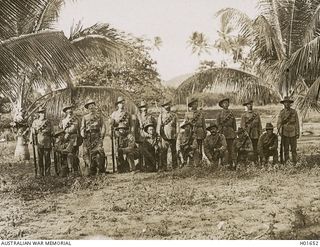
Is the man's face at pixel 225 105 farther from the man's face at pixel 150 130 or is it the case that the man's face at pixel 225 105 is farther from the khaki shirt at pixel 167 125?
the man's face at pixel 150 130

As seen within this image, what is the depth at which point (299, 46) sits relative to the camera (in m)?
4.95

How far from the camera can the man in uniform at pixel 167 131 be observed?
198 inches

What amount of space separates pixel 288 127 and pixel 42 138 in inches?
78.5

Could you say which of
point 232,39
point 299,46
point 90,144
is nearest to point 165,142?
point 90,144

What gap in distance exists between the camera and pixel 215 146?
5113mm

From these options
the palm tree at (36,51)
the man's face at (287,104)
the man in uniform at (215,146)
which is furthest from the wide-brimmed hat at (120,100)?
the man's face at (287,104)

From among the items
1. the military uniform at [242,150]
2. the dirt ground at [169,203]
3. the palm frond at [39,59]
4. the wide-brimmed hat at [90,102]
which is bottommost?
the dirt ground at [169,203]

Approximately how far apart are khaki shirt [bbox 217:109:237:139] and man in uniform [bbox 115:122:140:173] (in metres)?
0.73

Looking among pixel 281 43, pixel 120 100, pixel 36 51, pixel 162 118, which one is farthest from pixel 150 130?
pixel 281 43

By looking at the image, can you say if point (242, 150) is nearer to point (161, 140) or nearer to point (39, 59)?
point (161, 140)

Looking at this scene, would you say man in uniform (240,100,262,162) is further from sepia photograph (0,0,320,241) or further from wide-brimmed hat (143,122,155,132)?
wide-brimmed hat (143,122,155,132)

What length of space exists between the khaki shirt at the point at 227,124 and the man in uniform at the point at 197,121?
0.14 m

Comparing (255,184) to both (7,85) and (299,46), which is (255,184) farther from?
(7,85)

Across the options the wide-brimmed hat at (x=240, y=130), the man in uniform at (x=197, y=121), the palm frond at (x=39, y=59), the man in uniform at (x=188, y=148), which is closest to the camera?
the palm frond at (x=39, y=59)
